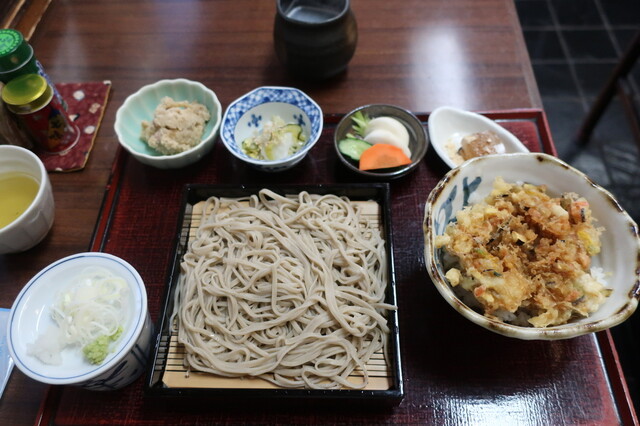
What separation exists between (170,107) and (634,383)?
2.81 meters

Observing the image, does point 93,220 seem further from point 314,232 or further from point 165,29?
point 165,29

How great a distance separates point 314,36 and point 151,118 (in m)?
0.85

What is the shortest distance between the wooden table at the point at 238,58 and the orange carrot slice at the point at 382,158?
16.4 inches

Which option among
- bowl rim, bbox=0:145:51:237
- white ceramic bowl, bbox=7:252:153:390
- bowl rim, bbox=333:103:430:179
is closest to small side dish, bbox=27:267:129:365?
white ceramic bowl, bbox=7:252:153:390

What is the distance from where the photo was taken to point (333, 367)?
1402 millimetres

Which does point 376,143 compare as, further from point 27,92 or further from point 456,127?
point 27,92

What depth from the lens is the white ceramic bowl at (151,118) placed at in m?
1.85

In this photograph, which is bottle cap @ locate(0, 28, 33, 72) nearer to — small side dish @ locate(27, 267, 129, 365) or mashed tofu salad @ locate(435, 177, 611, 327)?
small side dish @ locate(27, 267, 129, 365)

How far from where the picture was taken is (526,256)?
4.71 ft

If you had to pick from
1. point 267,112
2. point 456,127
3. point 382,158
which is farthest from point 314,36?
point 456,127

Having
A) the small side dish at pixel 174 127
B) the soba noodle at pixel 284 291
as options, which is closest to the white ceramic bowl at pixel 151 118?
the small side dish at pixel 174 127

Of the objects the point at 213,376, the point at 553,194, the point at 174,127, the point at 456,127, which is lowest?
the point at 213,376

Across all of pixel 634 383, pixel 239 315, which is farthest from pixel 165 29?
pixel 634 383

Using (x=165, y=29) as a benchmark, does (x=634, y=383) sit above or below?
below
